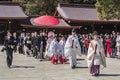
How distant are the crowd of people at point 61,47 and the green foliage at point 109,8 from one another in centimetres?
159

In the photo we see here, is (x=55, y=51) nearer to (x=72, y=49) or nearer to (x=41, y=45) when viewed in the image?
(x=41, y=45)

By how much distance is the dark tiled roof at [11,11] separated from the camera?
3838 centimetres

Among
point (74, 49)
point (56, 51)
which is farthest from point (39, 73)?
point (56, 51)

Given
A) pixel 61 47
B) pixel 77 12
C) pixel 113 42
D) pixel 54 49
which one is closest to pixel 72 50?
pixel 54 49

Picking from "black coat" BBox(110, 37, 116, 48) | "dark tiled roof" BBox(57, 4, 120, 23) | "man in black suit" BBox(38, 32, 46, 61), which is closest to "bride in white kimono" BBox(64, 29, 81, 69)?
"man in black suit" BBox(38, 32, 46, 61)

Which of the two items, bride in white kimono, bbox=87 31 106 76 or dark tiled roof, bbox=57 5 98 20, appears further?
dark tiled roof, bbox=57 5 98 20

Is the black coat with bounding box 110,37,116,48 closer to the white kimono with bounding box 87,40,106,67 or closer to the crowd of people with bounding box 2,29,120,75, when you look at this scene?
the crowd of people with bounding box 2,29,120,75

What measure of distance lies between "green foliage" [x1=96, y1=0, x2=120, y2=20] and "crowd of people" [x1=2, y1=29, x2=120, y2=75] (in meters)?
1.59

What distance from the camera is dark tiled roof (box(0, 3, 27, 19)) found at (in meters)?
38.4

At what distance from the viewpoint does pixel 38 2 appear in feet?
157

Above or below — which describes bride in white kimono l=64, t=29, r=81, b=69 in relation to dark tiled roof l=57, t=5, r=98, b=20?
above

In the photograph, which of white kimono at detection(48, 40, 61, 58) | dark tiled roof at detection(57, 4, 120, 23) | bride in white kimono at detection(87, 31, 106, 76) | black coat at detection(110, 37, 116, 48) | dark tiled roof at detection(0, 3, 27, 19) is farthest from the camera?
dark tiled roof at detection(57, 4, 120, 23)

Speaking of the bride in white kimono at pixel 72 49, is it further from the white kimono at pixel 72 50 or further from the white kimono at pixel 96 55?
the white kimono at pixel 96 55

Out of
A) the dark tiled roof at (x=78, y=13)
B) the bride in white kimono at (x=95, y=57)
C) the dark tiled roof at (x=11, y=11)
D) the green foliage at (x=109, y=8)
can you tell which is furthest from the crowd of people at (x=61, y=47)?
the dark tiled roof at (x=78, y=13)
